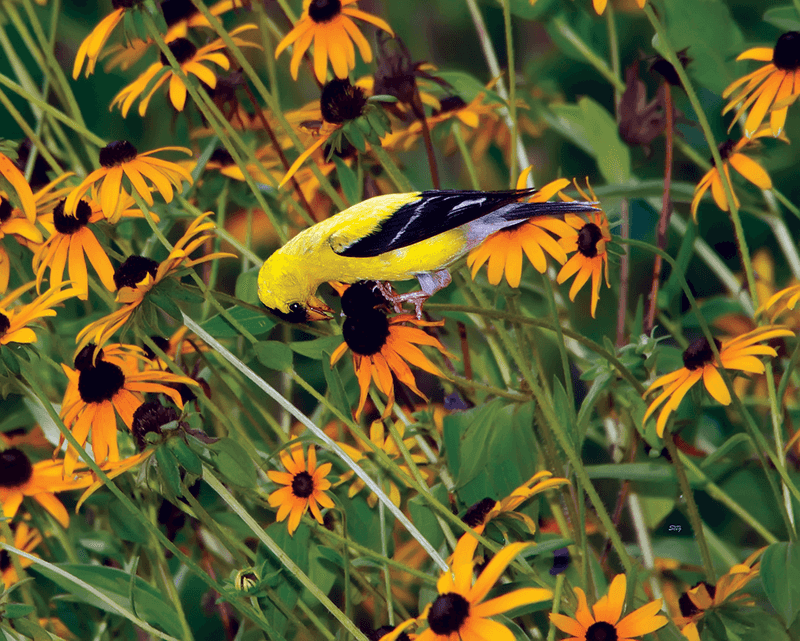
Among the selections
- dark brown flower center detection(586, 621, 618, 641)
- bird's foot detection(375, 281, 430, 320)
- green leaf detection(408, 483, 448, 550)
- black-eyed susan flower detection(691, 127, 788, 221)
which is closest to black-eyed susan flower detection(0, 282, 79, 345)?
bird's foot detection(375, 281, 430, 320)

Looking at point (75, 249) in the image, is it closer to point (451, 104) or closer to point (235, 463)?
point (235, 463)

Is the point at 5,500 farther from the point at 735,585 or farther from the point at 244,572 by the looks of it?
the point at 735,585

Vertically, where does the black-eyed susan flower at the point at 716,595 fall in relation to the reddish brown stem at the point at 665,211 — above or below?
below

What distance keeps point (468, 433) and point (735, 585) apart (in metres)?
0.25

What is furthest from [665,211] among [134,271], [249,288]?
[134,271]

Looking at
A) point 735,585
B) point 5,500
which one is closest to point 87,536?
point 5,500

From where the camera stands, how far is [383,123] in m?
0.70

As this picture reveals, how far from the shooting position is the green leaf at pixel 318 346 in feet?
2.39

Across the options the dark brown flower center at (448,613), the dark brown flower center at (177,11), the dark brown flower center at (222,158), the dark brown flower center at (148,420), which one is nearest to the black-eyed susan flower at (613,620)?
the dark brown flower center at (448,613)

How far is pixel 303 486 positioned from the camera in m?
0.73

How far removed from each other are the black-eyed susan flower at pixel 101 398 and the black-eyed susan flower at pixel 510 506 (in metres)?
0.27

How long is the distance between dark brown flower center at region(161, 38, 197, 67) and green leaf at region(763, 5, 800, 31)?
0.61m

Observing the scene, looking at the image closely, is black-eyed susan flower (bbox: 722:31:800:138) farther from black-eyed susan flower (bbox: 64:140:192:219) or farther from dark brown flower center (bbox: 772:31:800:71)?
black-eyed susan flower (bbox: 64:140:192:219)

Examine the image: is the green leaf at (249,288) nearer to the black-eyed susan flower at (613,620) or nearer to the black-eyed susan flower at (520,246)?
the black-eyed susan flower at (520,246)
